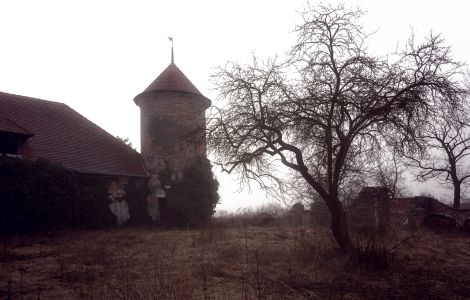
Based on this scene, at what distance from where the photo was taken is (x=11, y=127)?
1698cm

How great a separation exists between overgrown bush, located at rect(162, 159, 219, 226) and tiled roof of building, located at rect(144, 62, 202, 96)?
489cm

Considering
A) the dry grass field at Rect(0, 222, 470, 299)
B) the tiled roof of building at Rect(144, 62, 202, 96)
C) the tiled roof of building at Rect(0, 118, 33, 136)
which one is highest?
the tiled roof of building at Rect(144, 62, 202, 96)

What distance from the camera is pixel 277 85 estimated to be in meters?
10.8

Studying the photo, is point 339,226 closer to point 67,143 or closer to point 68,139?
point 67,143

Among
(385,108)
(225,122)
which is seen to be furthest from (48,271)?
(385,108)

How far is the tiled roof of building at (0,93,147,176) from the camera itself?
18.5 meters

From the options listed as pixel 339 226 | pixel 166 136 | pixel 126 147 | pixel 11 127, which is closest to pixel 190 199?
pixel 166 136

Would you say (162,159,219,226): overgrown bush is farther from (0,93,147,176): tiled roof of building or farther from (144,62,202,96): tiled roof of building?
(144,62,202,96): tiled roof of building

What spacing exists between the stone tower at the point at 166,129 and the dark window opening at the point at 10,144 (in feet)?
23.3

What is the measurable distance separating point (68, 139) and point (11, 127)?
333 cm

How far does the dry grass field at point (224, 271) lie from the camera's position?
23.8ft

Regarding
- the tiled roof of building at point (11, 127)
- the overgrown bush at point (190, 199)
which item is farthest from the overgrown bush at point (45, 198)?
the overgrown bush at point (190, 199)

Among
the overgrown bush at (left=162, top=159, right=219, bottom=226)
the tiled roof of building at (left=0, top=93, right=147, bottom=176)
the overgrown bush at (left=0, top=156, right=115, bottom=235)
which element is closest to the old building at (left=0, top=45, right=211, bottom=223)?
the tiled roof of building at (left=0, top=93, right=147, bottom=176)

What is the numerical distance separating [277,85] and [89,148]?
13.8m
